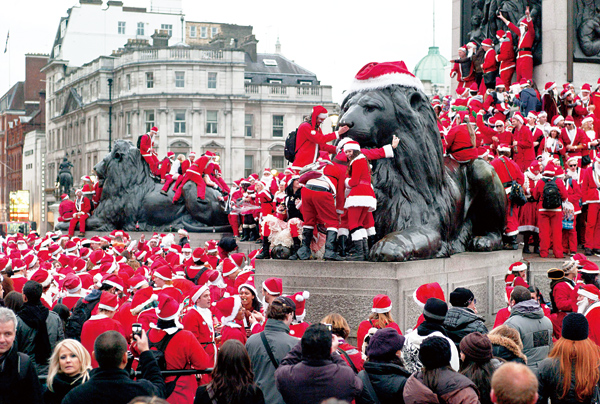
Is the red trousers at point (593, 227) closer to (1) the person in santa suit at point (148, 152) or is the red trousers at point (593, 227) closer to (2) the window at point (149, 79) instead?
(1) the person in santa suit at point (148, 152)

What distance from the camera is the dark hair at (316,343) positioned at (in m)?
5.29

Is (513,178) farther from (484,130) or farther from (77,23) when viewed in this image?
(77,23)

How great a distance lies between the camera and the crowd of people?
17.0 ft

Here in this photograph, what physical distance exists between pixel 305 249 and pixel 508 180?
16.3 ft

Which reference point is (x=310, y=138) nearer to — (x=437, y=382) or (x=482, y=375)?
(x=482, y=375)

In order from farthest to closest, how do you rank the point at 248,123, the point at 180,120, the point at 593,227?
1. the point at 248,123
2. the point at 180,120
3. the point at 593,227

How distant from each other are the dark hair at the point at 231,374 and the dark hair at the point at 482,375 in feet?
5.00

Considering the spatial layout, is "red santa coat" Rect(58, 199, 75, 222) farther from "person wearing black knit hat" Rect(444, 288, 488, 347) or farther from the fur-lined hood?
the fur-lined hood

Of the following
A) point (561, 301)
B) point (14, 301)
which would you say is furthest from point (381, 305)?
point (14, 301)

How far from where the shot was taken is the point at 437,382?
518cm

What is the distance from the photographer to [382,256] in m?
9.65

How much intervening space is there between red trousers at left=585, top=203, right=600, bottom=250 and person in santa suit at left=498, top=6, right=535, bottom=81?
4.73m

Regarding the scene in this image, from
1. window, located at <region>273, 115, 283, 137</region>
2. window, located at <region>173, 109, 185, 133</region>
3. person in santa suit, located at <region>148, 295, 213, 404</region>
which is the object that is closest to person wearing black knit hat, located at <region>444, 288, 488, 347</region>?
person in santa suit, located at <region>148, 295, 213, 404</region>

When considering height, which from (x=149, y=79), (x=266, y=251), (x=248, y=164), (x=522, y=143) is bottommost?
(x=266, y=251)
